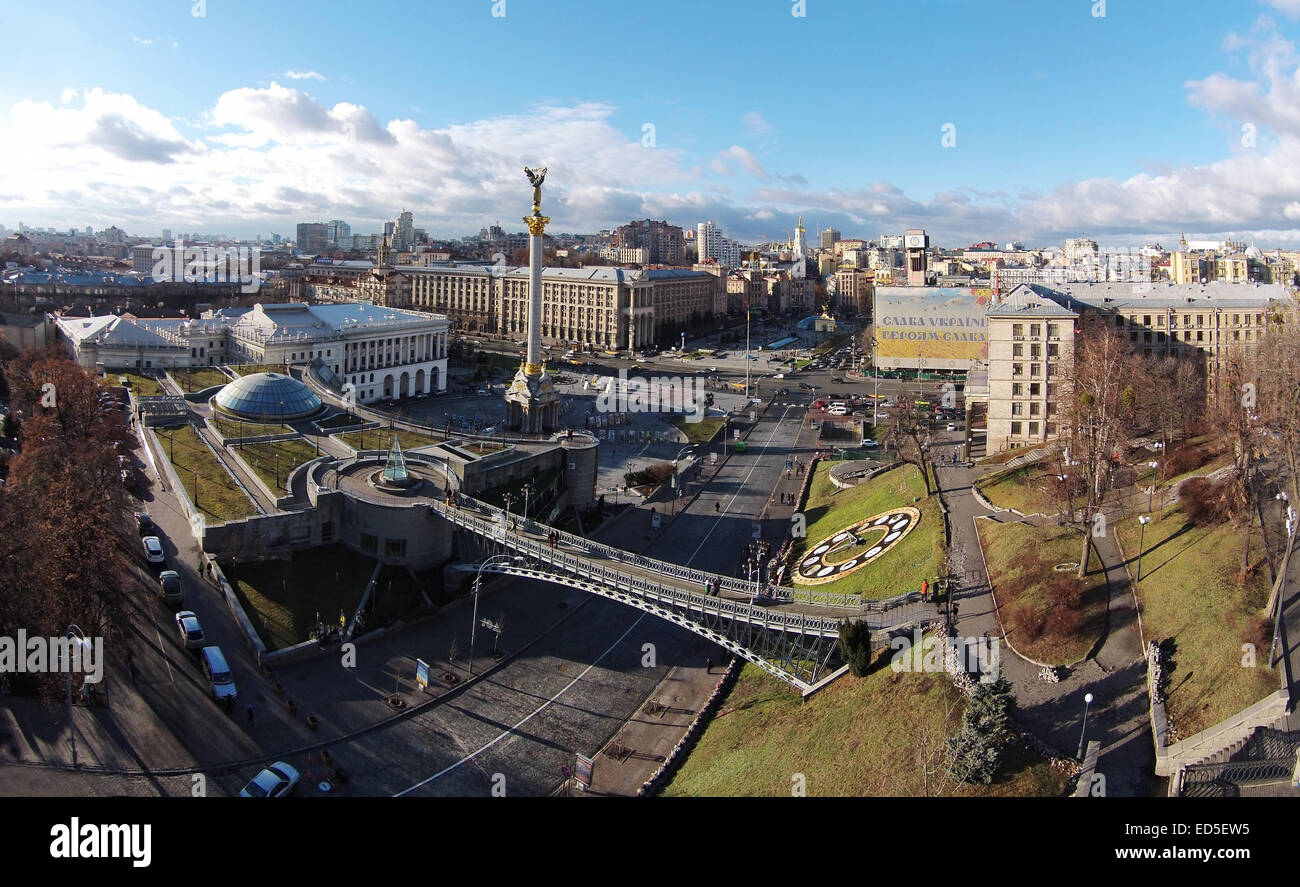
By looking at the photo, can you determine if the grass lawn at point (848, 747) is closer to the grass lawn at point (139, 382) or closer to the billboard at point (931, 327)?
the grass lawn at point (139, 382)

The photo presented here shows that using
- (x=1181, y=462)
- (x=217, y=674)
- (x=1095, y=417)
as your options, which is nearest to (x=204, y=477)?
(x=217, y=674)

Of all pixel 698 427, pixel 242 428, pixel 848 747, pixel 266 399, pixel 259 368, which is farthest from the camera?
pixel 698 427

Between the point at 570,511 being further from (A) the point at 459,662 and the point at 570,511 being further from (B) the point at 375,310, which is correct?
(B) the point at 375,310

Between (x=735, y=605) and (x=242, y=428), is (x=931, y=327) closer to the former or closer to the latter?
(x=242, y=428)

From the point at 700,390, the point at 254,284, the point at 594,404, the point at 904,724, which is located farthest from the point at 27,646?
the point at 254,284

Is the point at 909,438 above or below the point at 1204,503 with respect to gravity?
above
